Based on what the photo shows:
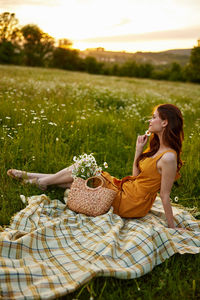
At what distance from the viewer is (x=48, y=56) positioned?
212 feet

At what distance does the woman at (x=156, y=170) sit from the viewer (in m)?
3.59

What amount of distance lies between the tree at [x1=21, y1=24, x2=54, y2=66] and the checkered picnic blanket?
199 ft

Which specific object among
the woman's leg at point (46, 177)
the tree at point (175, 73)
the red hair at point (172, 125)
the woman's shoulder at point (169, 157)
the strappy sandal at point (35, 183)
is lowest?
the strappy sandal at point (35, 183)

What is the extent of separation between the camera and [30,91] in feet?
31.0

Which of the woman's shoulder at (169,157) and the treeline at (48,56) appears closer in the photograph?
the woman's shoulder at (169,157)

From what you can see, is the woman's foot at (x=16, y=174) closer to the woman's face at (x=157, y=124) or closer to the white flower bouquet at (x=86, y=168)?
the white flower bouquet at (x=86, y=168)

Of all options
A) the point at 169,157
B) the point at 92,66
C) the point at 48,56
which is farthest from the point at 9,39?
the point at 169,157

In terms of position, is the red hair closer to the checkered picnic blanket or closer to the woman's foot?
the checkered picnic blanket

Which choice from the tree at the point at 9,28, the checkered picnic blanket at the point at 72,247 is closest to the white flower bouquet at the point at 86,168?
the checkered picnic blanket at the point at 72,247

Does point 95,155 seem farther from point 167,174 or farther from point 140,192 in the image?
point 167,174

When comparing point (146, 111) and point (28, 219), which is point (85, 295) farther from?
point (146, 111)

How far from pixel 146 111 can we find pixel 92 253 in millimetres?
7171

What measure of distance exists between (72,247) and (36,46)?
6457 centimetres

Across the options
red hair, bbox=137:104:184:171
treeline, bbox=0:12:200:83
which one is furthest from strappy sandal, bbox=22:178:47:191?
treeline, bbox=0:12:200:83
